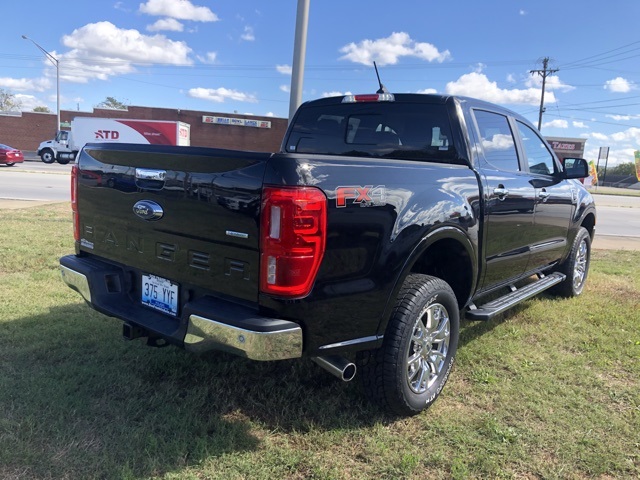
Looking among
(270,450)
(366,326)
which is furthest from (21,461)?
(366,326)

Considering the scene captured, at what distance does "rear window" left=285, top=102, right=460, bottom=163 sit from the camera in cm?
377

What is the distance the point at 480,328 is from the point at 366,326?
2383 millimetres

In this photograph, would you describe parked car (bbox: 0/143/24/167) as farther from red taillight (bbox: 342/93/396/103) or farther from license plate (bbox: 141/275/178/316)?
license plate (bbox: 141/275/178/316)

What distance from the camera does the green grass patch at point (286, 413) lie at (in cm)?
260

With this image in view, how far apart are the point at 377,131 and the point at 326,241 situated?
6.39ft

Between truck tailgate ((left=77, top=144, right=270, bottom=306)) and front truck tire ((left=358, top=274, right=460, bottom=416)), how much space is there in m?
0.90

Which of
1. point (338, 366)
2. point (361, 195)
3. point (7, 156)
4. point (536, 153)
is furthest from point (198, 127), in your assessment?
point (338, 366)

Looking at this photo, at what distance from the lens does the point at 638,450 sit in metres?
2.86

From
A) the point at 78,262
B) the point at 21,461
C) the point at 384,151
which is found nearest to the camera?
the point at 21,461

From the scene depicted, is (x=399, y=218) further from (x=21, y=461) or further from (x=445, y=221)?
(x=21, y=461)

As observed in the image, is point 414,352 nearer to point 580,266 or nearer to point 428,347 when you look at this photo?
point 428,347

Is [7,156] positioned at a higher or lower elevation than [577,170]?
lower

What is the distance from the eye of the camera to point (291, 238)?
2.30 metres

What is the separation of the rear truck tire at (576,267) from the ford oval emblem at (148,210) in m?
4.59
